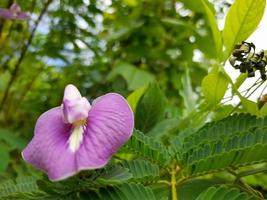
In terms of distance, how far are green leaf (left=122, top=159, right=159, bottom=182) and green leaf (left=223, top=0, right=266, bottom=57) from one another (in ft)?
0.70

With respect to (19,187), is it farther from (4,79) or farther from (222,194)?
(4,79)

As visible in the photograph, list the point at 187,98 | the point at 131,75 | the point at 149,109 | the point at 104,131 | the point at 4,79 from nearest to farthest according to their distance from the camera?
the point at 104,131
the point at 149,109
the point at 187,98
the point at 131,75
the point at 4,79

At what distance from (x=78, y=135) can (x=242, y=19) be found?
0.29m

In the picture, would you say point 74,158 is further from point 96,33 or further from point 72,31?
point 96,33

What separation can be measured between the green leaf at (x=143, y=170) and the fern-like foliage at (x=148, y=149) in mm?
15

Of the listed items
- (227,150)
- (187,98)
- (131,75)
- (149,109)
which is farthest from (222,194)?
(131,75)

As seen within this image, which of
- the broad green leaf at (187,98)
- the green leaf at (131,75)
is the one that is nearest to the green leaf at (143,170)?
the broad green leaf at (187,98)

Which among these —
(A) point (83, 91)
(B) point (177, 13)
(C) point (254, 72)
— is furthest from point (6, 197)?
(B) point (177, 13)

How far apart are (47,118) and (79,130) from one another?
5 centimetres

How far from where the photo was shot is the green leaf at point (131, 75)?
151cm

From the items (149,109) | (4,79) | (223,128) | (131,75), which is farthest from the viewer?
(4,79)

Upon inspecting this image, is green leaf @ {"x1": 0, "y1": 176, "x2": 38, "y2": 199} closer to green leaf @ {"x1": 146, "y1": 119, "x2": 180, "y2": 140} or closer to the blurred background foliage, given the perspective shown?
green leaf @ {"x1": 146, "y1": 119, "x2": 180, "y2": 140}

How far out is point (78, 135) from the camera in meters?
0.54

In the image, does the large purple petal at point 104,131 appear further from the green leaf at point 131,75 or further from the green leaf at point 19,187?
the green leaf at point 131,75
